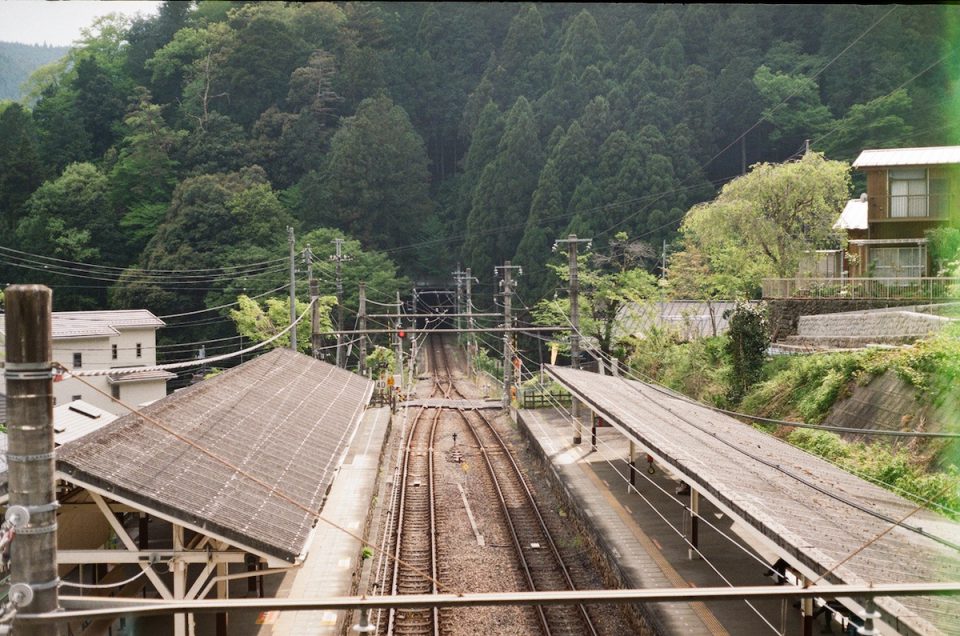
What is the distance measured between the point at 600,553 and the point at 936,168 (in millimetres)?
13484

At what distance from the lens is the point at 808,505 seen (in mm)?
7402

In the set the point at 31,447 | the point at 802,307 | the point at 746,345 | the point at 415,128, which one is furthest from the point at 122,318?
the point at 415,128

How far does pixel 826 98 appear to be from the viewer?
40.6 m

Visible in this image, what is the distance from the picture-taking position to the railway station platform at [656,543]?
8.20 m

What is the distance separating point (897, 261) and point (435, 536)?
524 inches

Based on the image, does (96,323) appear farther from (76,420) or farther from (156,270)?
(76,420)

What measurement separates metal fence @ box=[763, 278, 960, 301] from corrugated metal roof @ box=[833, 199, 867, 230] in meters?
2.66

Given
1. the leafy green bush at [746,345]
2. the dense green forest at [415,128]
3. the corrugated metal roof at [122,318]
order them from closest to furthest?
the leafy green bush at [746,345] < the corrugated metal roof at [122,318] < the dense green forest at [415,128]

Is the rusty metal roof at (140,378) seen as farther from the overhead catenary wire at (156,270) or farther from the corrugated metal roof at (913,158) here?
the corrugated metal roof at (913,158)

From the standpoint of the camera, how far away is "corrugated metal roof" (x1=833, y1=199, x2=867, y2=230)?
2110 cm

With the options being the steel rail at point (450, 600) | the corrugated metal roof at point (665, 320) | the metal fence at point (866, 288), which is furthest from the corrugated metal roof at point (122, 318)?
the steel rail at point (450, 600)

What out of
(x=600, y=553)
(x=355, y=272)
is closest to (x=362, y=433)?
(x=600, y=553)

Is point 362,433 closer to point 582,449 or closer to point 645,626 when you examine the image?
point 582,449

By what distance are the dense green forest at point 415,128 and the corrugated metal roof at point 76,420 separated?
22.5 m
